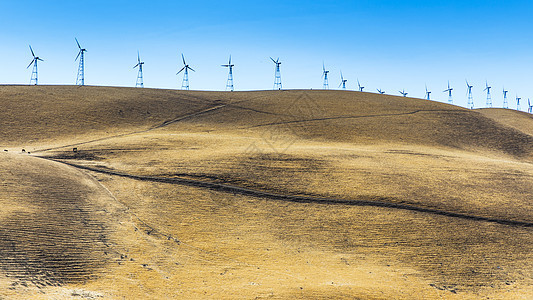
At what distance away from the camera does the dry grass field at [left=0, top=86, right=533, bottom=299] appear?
810 inches

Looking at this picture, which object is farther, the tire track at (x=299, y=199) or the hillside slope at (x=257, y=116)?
the hillside slope at (x=257, y=116)

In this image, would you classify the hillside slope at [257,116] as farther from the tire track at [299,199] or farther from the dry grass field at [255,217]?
the tire track at [299,199]

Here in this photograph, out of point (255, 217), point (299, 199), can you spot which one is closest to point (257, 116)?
point (299, 199)

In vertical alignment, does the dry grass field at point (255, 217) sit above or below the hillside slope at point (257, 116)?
below

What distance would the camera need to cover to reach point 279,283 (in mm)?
20984

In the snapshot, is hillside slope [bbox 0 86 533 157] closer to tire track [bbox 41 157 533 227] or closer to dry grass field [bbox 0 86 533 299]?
dry grass field [bbox 0 86 533 299]

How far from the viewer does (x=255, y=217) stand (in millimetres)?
29219

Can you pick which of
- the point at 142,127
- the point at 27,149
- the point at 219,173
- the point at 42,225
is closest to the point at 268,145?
the point at 219,173

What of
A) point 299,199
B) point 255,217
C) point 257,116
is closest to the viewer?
point 255,217

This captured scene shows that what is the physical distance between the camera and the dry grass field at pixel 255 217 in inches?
810

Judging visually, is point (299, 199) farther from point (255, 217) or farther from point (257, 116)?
point (257, 116)

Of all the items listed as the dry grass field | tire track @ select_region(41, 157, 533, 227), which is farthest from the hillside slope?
tire track @ select_region(41, 157, 533, 227)

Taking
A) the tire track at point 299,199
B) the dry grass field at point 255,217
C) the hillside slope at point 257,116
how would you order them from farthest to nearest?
the hillside slope at point 257,116 < the tire track at point 299,199 < the dry grass field at point 255,217

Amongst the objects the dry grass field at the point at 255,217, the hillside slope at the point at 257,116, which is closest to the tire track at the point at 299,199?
the dry grass field at the point at 255,217
